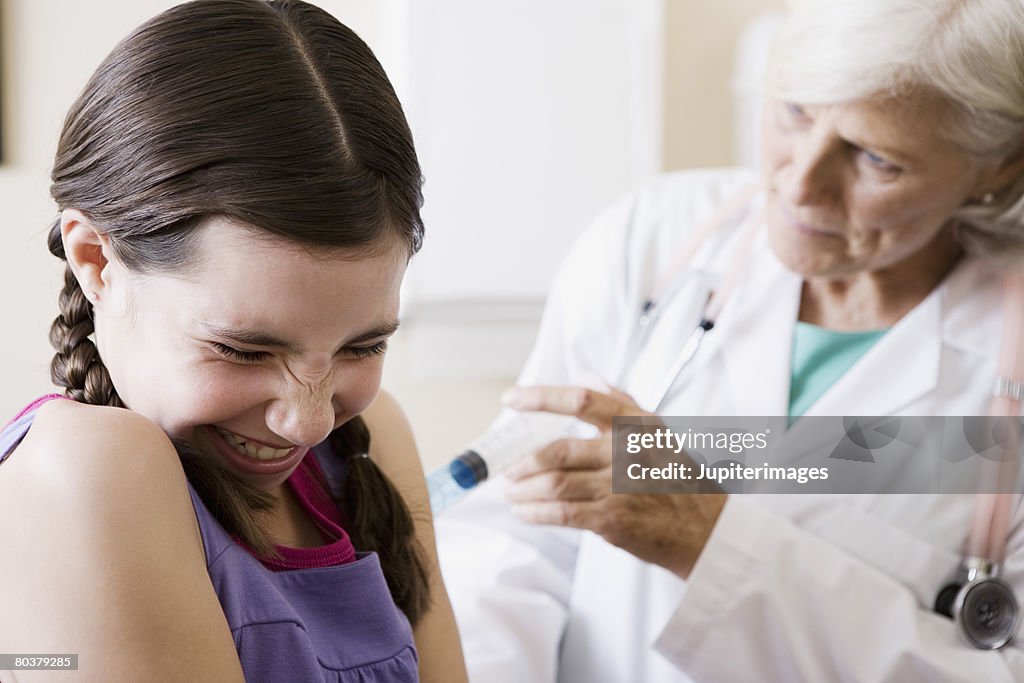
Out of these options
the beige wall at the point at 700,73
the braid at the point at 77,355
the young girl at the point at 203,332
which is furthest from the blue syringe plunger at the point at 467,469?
the beige wall at the point at 700,73

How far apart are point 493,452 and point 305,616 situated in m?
0.48

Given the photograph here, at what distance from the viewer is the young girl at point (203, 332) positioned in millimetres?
684

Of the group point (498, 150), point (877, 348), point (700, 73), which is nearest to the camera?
point (877, 348)

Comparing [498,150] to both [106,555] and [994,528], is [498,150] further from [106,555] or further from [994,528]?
[106,555]

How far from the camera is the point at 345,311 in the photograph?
75 cm

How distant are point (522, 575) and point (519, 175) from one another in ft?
3.35

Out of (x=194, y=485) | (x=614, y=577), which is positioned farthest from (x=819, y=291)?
(x=194, y=485)

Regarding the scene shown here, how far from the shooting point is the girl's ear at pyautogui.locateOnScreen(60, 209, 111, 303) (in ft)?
2.50

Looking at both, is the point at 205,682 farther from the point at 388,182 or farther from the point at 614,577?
the point at 614,577

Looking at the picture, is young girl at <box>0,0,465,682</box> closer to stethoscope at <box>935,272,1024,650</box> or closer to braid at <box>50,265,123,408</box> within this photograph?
braid at <box>50,265,123,408</box>

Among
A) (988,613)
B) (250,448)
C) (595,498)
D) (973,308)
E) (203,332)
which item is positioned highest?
(203,332)

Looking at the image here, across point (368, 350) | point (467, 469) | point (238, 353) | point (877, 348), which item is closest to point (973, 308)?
point (877, 348)

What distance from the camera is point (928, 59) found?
1207 millimetres

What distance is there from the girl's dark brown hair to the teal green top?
0.83m
